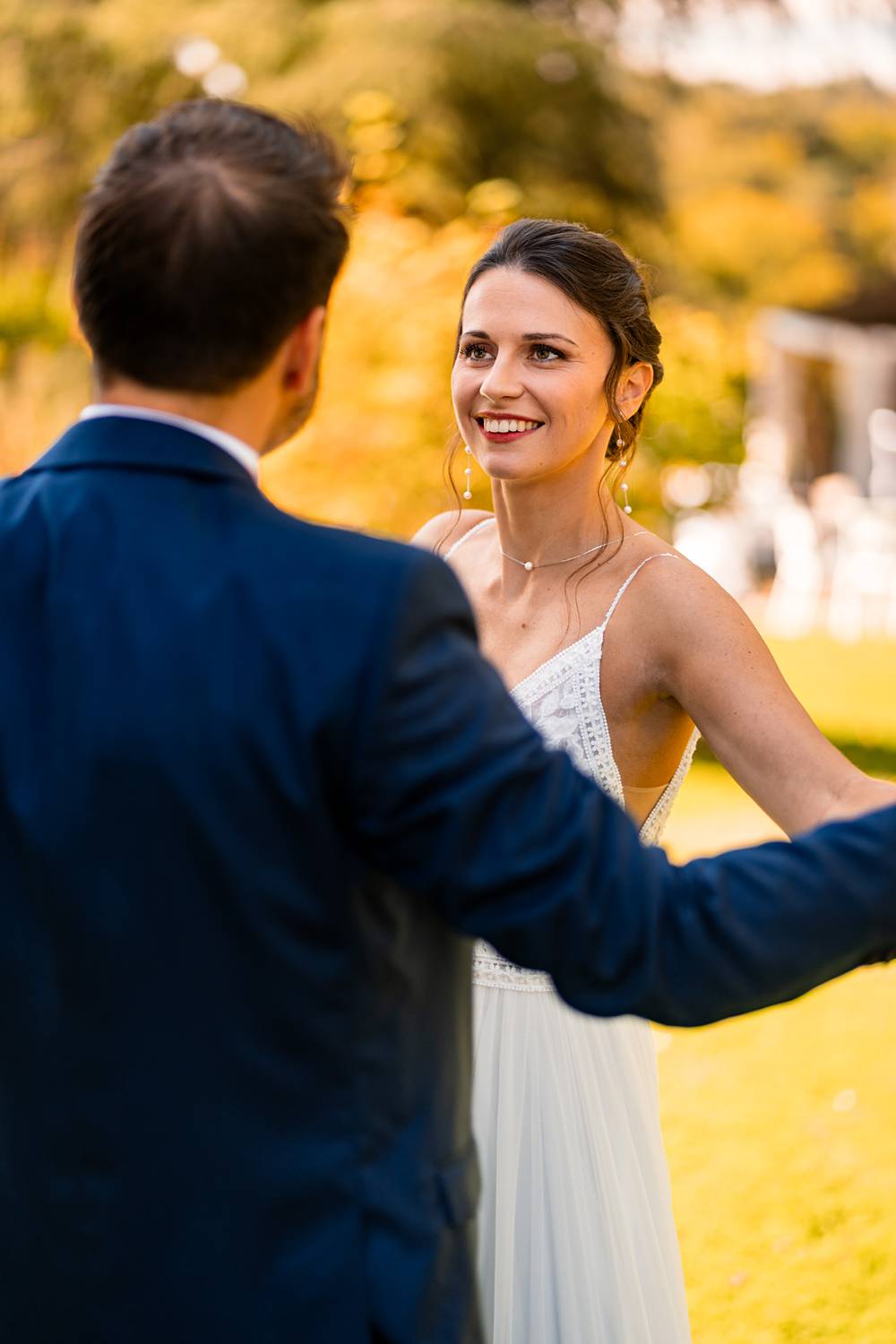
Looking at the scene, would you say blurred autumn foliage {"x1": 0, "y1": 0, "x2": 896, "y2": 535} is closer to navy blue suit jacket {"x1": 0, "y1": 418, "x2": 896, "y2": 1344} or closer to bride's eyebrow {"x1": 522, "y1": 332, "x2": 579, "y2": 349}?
bride's eyebrow {"x1": 522, "y1": 332, "x2": 579, "y2": 349}

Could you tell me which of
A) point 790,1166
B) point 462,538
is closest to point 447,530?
point 462,538

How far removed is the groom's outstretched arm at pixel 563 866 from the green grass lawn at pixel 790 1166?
9.30 ft

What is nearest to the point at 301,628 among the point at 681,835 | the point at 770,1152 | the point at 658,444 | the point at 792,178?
the point at 770,1152

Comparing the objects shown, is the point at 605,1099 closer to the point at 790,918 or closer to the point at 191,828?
the point at 790,918

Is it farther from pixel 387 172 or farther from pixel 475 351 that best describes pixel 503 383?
pixel 387 172

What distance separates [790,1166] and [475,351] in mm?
3319

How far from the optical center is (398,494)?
32.2 ft

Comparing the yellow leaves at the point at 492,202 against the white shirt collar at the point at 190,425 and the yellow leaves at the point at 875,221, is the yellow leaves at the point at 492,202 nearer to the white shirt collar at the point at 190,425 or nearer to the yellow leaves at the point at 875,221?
the white shirt collar at the point at 190,425

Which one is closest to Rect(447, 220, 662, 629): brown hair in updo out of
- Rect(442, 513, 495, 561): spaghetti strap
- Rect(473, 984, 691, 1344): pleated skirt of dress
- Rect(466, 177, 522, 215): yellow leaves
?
Rect(442, 513, 495, 561): spaghetti strap

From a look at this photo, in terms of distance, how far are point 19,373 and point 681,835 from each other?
1012cm

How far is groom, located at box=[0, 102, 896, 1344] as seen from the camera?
1.27 m

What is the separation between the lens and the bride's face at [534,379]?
2635mm

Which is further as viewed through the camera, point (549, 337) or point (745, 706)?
point (549, 337)

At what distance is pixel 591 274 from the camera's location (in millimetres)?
2666
